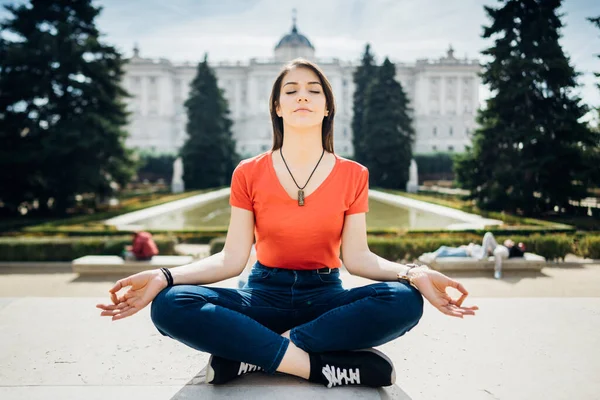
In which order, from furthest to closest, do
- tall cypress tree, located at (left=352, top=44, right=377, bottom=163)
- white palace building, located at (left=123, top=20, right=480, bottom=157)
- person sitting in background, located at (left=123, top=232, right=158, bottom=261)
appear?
white palace building, located at (left=123, top=20, right=480, bottom=157), tall cypress tree, located at (left=352, top=44, right=377, bottom=163), person sitting in background, located at (left=123, top=232, right=158, bottom=261)

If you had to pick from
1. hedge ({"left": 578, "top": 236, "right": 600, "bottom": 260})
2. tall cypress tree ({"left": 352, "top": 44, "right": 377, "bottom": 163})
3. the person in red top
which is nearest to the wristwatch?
the person in red top

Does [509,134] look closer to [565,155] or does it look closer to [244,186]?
[565,155]

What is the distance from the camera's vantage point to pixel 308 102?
2.33m

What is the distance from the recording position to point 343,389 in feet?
6.17

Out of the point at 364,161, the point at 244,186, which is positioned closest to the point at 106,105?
the point at 244,186

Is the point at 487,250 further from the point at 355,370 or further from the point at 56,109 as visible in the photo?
the point at 56,109

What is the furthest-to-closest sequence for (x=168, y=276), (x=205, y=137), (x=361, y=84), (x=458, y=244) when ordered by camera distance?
(x=361, y=84), (x=205, y=137), (x=458, y=244), (x=168, y=276)

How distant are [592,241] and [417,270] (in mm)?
6570

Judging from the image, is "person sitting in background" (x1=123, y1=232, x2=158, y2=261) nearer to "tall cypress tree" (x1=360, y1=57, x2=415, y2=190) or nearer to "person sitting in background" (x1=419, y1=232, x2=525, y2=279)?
"person sitting in background" (x1=419, y1=232, x2=525, y2=279)

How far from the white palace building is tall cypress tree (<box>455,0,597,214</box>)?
4003 centimetres

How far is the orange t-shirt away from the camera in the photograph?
2217 millimetres

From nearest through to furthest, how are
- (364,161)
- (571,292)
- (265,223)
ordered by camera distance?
(265,223) < (571,292) < (364,161)

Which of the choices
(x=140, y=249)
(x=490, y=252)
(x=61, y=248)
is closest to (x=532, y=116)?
(x=490, y=252)

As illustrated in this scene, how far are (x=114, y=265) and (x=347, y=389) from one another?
196 inches
